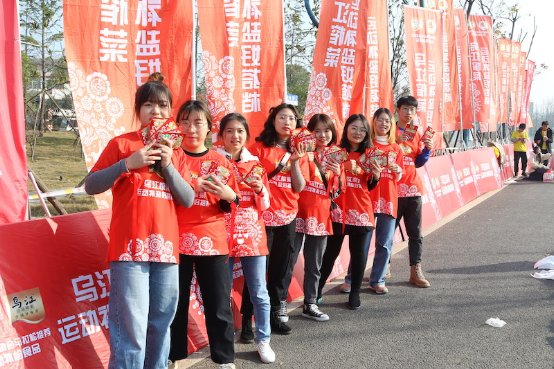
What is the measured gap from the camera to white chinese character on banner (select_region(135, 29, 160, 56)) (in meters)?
4.55

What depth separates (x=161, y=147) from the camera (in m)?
2.87

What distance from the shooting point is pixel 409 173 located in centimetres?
577

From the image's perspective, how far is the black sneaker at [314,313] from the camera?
189 inches

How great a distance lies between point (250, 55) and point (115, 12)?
170cm

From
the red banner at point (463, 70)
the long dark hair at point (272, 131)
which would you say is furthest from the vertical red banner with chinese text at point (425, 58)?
the long dark hair at point (272, 131)

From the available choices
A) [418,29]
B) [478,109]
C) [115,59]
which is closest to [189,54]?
[115,59]

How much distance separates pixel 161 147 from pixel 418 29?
348 inches

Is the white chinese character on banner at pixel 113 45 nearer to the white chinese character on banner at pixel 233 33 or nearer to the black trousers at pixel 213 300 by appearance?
the white chinese character on banner at pixel 233 33

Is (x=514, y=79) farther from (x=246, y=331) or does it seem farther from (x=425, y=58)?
(x=246, y=331)

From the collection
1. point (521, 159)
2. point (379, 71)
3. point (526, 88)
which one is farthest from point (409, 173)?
point (526, 88)

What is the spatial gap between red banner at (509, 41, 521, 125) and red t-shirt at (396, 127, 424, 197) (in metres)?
18.5

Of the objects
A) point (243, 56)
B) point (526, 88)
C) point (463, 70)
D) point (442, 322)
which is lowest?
point (442, 322)

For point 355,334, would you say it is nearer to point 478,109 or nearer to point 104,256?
point 104,256

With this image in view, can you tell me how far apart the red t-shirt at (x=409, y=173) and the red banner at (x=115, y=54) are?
2.55m
